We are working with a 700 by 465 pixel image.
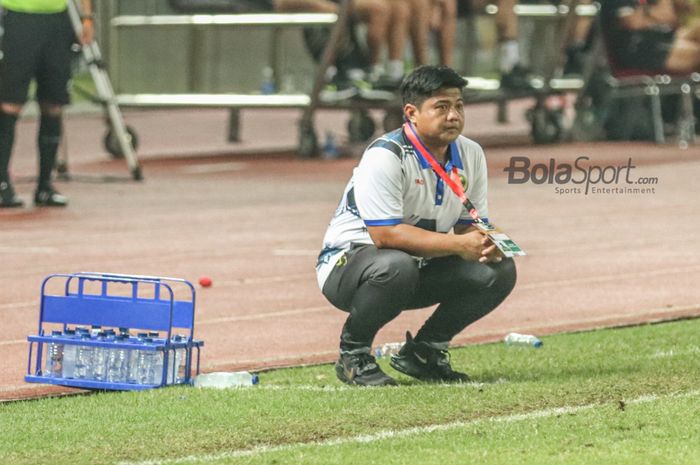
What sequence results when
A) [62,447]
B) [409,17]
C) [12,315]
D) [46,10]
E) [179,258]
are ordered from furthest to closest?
[409,17] < [46,10] < [179,258] < [12,315] < [62,447]

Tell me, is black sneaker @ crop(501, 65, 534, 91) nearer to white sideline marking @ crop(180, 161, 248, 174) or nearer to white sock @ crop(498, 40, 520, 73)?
white sock @ crop(498, 40, 520, 73)

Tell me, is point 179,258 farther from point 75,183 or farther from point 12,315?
point 75,183

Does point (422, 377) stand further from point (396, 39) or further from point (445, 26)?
point (445, 26)

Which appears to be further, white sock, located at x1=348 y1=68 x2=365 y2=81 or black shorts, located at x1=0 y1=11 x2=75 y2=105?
white sock, located at x1=348 y1=68 x2=365 y2=81

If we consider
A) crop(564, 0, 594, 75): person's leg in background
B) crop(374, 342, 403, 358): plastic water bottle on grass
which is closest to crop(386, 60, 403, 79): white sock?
crop(564, 0, 594, 75): person's leg in background

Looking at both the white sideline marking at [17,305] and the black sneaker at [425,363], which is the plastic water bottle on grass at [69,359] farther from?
the white sideline marking at [17,305]

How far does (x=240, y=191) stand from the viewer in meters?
17.7

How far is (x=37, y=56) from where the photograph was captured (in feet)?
48.8

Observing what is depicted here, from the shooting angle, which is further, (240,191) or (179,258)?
(240,191)

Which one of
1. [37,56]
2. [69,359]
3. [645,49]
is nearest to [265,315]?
[69,359]

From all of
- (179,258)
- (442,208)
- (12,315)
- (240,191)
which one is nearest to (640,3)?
(240,191)

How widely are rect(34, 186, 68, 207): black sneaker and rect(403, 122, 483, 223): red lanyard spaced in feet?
27.5

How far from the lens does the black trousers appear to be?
765 cm

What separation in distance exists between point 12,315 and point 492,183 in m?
8.31
